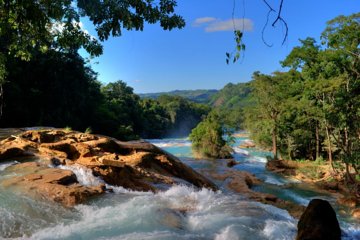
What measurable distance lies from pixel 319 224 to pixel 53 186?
560cm

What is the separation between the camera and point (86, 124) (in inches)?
1642

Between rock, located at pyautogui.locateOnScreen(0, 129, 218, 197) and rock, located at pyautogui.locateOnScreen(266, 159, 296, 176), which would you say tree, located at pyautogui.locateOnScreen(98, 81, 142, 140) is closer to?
rock, located at pyautogui.locateOnScreen(266, 159, 296, 176)

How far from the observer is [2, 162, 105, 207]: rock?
7.55 meters

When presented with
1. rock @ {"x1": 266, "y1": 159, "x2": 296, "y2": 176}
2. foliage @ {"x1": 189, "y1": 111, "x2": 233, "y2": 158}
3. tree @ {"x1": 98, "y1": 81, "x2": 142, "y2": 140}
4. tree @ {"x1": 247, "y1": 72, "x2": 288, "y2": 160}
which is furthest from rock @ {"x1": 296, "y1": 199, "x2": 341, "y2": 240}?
tree @ {"x1": 98, "y1": 81, "x2": 142, "y2": 140}

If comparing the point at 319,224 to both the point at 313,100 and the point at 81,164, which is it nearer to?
the point at 81,164

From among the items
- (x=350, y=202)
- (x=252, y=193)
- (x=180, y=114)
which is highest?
(x=180, y=114)

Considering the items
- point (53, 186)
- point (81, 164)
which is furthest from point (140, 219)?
point (81, 164)

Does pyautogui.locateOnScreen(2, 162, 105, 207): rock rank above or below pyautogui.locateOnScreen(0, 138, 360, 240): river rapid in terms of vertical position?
above

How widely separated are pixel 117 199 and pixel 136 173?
280 centimetres

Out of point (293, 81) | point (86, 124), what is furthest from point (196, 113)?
point (293, 81)

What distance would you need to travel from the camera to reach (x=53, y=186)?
25.7ft

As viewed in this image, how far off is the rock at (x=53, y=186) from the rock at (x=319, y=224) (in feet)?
15.4

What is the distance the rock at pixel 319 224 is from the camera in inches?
206

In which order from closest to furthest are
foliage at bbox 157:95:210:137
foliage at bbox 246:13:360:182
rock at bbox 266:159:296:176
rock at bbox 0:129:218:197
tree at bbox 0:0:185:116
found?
tree at bbox 0:0:185:116
rock at bbox 0:129:218:197
foliage at bbox 246:13:360:182
rock at bbox 266:159:296:176
foliage at bbox 157:95:210:137
